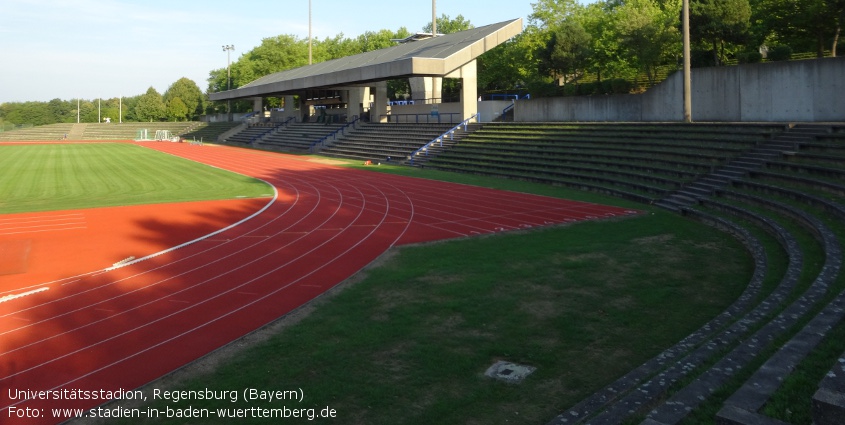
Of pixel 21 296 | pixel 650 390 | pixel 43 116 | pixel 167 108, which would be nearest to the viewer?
pixel 650 390

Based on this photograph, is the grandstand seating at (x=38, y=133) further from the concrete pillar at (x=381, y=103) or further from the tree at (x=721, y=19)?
the tree at (x=721, y=19)

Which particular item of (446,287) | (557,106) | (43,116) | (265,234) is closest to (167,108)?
(43,116)

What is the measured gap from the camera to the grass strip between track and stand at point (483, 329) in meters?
6.21

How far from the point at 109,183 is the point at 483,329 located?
26354mm

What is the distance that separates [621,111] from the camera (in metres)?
31.1

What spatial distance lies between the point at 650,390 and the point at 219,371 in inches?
185

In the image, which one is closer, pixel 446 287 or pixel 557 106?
pixel 446 287

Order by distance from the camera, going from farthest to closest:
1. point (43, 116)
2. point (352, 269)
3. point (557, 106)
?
point (43, 116) → point (557, 106) → point (352, 269)

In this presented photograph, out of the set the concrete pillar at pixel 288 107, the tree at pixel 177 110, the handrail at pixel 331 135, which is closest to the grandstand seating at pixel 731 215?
the handrail at pixel 331 135

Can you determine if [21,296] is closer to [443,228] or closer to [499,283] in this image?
[499,283]

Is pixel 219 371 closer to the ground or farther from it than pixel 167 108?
closer to the ground

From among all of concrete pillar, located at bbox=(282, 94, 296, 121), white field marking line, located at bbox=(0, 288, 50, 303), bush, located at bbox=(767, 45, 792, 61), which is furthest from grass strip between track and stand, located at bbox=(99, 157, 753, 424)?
concrete pillar, located at bbox=(282, 94, 296, 121)

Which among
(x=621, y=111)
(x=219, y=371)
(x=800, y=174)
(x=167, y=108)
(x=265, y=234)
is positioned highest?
(x=167, y=108)

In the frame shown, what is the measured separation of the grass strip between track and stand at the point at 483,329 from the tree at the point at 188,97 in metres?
108
